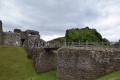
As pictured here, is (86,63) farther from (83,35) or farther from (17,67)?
(83,35)

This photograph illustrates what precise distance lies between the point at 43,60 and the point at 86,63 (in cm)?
1125

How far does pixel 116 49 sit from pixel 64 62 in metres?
8.57

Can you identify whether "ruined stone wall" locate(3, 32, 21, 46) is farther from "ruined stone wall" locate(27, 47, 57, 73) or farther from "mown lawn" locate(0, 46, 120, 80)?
"ruined stone wall" locate(27, 47, 57, 73)

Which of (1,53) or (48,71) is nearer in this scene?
(48,71)

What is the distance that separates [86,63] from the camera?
71.0 feet

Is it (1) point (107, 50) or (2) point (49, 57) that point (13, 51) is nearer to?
(2) point (49, 57)

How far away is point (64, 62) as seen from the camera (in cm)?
2497

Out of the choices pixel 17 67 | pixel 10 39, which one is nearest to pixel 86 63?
pixel 17 67

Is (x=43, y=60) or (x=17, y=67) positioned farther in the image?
(x=43, y=60)

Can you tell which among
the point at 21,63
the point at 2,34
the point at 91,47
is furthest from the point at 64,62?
the point at 2,34

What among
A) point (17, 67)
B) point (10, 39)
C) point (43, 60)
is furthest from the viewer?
point (10, 39)

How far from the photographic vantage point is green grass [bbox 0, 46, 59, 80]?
26.9 meters

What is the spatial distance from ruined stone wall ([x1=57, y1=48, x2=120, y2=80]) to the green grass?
3.25m

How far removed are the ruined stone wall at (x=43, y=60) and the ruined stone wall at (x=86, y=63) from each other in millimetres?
5472
